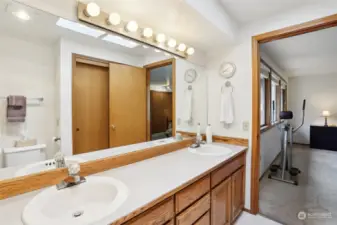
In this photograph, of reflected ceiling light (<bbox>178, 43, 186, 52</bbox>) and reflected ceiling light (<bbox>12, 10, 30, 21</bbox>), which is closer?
reflected ceiling light (<bbox>12, 10, 30, 21</bbox>)

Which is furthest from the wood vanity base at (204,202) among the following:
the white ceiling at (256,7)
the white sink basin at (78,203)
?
the white ceiling at (256,7)

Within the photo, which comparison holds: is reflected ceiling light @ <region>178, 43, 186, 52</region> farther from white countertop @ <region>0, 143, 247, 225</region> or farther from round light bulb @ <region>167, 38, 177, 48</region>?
white countertop @ <region>0, 143, 247, 225</region>

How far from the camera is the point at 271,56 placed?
3.55m

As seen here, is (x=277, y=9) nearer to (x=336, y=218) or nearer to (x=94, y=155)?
(x=94, y=155)

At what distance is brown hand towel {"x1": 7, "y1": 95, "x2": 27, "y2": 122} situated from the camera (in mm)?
1010

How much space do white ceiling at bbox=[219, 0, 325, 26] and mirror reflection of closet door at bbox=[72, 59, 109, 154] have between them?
136 centimetres

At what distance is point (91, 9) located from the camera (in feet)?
3.97

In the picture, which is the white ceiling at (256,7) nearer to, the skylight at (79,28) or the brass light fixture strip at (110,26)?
the brass light fixture strip at (110,26)

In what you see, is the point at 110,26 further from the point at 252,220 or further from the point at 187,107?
the point at 252,220

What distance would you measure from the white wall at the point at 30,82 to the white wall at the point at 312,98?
22.7 ft

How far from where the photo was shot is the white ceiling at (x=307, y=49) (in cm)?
261

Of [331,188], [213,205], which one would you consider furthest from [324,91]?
[213,205]

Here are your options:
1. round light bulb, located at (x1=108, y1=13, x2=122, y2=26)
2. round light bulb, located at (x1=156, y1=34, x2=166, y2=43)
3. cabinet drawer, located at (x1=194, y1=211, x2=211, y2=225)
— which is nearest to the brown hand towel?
round light bulb, located at (x1=108, y1=13, x2=122, y2=26)

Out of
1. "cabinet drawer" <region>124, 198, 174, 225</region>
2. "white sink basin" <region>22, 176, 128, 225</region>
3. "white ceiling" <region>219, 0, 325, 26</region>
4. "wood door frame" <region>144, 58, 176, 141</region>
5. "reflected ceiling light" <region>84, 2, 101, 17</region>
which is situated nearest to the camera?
"white sink basin" <region>22, 176, 128, 225</region>
